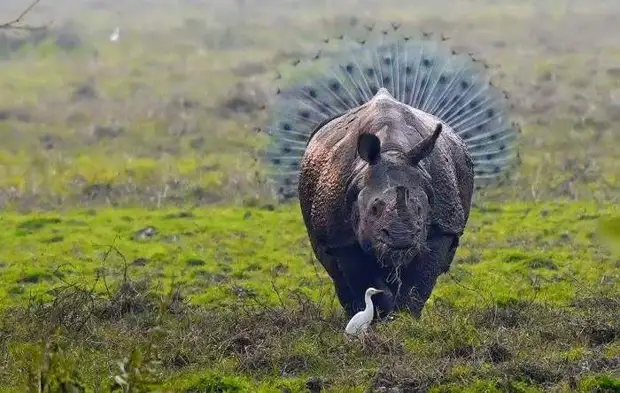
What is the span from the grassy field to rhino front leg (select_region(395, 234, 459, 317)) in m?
0.20

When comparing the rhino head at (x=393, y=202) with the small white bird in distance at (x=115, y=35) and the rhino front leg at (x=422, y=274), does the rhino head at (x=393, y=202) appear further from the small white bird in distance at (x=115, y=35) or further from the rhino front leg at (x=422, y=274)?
the small white bird in distance at (x=115, y=35)

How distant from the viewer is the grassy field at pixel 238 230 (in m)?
7.45

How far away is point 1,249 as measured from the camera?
14039mm

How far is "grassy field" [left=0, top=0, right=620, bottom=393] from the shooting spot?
7.45 metres

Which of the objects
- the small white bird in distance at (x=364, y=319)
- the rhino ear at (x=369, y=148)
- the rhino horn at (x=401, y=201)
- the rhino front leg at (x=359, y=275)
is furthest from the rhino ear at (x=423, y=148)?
the small white bird in distance at (x=364, y=319)

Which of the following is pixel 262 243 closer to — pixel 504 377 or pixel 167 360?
pixel 167 360

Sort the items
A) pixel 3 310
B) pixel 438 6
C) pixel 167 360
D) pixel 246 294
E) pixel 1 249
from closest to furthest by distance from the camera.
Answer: pixel 167 360
pixel 3 310
pixel 246 294
pixel 1 249
pixel 438 6

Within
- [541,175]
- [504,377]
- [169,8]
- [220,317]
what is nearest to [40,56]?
[169,8]

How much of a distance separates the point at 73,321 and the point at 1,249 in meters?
5.72

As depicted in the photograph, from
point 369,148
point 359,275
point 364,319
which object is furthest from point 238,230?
point 369,148

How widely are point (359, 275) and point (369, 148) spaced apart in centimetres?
109

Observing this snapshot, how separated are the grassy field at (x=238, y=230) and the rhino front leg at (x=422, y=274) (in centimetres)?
20

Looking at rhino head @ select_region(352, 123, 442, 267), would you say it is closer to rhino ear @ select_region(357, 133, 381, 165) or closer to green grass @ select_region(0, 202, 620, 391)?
rhino ear @ select_region(357, 133, 381, 165)

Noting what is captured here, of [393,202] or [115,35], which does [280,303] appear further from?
[115,35]
